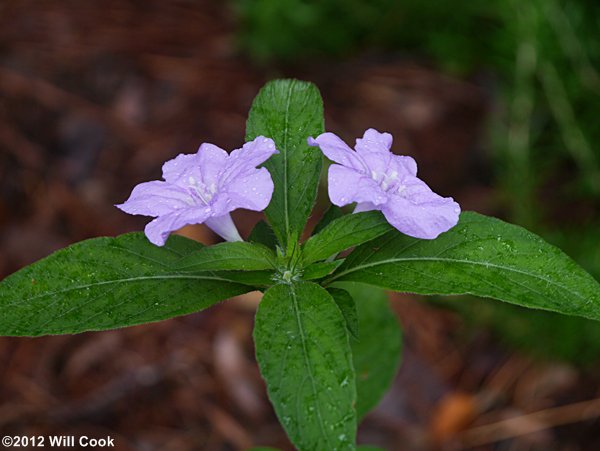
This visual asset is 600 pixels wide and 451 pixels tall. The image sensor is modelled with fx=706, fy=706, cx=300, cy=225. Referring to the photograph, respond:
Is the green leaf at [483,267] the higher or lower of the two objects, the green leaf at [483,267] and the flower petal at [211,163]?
the lower

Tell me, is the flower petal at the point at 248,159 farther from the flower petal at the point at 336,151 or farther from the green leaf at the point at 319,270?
the green leaf at the point at 319,270

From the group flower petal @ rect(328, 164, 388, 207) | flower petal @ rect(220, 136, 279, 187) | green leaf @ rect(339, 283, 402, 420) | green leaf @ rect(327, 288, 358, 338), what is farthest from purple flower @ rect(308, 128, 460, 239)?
green leaf @ rect(339, 283, 402, 420)

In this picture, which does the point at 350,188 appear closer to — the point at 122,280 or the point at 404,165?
the point at 404,165

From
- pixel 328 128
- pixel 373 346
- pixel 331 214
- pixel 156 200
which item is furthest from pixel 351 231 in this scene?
pixel 328 128

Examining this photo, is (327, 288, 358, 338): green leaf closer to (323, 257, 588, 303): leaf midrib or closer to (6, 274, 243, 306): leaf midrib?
(323, 257, 588, 303): leaf midrib

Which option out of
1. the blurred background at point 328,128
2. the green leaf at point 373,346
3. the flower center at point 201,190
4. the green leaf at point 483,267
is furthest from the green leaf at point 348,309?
the blurred background at point 328,128

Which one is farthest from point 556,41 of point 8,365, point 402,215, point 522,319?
point 8,365
